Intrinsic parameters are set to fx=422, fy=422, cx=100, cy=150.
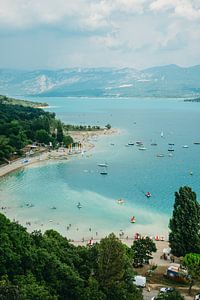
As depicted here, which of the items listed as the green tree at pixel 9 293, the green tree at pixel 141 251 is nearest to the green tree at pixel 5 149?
the green tree at pixel 141 251

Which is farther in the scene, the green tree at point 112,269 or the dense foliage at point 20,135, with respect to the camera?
the dense foliage at point 20,135

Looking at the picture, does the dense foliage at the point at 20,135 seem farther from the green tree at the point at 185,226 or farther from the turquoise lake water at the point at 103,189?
the green tree at the point at 185,226

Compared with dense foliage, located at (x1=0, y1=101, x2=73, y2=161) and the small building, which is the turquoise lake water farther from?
the small building

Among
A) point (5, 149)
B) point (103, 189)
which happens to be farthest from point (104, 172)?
point (5, 149)

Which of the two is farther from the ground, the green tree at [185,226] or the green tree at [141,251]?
the green tree at [185,226]

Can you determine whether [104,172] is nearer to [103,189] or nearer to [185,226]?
[103,189]

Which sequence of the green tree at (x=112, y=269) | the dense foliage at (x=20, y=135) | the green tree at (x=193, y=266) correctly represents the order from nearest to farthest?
the green tree at (x=112, y=269)
the green tree at (x=193, y=266)
the dense foliage at (x=20, y=135)

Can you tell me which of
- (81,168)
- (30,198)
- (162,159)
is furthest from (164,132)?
(30,198)
